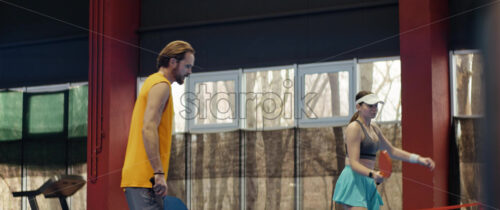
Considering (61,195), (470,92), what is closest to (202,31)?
(470,92)

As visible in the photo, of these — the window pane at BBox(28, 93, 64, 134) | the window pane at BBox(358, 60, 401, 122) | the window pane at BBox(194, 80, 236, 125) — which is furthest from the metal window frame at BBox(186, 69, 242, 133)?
the window pane at BBox(28, 93, 64, 134)

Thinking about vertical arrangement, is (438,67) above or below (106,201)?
above

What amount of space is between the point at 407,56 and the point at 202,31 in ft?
8.74

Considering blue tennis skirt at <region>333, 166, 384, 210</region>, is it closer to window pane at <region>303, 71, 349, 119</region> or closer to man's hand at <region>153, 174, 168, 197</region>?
man's hand at <region>153, 174, 168, 197</region>

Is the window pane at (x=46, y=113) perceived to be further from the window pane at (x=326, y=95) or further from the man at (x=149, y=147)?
the man at (x=149, y=147)

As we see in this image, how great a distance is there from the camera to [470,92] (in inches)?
Result: 259

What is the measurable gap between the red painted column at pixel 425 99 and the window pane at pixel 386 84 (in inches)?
11.9

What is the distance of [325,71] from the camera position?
7.55 meters

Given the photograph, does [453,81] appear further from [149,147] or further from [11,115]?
[11,115]

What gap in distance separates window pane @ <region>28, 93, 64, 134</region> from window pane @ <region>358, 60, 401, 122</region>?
399cm

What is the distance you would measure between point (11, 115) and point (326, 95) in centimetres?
445

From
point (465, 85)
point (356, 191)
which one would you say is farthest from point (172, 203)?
point (465, 85)

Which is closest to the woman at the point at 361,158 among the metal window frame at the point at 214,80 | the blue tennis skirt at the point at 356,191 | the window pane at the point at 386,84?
the blue tennis skirt at the point at 356,191

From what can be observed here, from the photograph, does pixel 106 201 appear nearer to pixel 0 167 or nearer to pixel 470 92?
pixel 0 167
